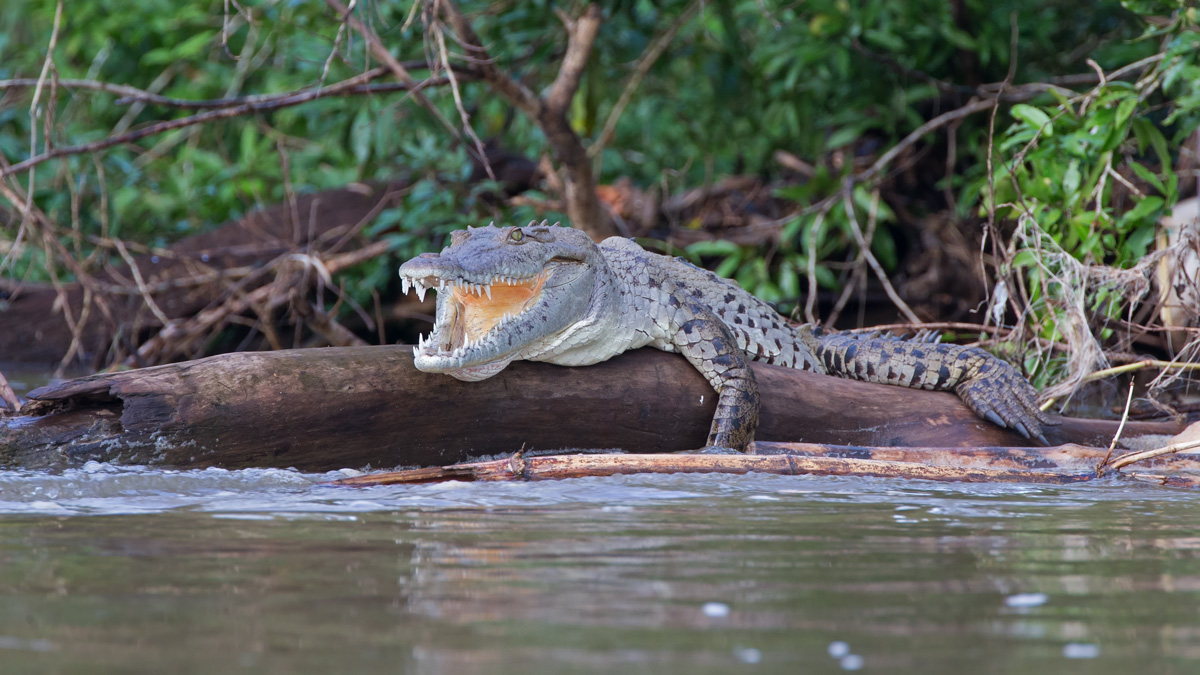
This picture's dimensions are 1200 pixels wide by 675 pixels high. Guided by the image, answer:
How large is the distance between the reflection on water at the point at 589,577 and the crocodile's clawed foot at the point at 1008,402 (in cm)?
92

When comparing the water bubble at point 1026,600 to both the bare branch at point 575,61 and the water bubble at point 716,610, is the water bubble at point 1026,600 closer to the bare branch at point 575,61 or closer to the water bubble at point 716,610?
the water bubble at point 716,610

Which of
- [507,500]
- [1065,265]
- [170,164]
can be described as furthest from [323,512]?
[170,164]

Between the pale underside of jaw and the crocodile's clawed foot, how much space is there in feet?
5.95

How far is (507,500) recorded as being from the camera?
10.1ft

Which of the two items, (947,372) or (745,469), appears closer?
(745,469)

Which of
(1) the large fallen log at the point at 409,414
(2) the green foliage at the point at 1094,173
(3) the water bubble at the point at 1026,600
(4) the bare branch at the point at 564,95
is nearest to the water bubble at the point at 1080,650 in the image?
(3) the water bubble at the point at 1026,600

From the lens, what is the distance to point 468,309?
13.0ft

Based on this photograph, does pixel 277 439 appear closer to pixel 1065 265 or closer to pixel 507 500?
pixel 507 500

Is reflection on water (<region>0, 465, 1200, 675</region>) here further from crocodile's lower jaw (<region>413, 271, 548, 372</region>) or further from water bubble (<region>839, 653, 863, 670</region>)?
crocodile's lower jaw (<region>413, 271, 548, 372</region>)

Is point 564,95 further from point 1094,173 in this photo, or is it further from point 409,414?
point 409,414

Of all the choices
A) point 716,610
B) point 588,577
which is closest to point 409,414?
point 588,577

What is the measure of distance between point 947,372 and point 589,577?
2.85m

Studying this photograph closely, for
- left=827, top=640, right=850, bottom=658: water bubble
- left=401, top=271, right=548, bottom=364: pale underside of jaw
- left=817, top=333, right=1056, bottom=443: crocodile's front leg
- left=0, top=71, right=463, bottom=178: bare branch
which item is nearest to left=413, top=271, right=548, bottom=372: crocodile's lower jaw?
left=401, top=271, right=548, bottom=364: pale underside of jaw

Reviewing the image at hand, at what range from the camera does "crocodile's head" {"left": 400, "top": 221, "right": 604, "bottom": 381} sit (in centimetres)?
357
